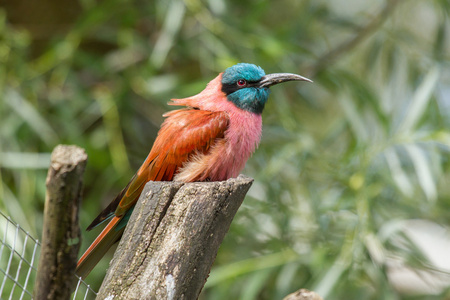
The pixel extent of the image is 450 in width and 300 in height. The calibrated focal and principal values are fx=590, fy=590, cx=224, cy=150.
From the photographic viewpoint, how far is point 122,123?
168 inches

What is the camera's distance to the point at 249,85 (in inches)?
97.1

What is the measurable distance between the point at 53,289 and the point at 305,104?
13.9 feet

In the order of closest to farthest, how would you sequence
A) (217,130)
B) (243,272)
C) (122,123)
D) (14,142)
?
1. (217,130)
2. (243,272)
3. (14,142)
4. (122,123)

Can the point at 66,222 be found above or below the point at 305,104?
below

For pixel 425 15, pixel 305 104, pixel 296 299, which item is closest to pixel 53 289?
pixel 296 299

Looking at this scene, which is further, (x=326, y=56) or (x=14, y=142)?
(x=326, y=56)

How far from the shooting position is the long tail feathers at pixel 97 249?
75.7 inches

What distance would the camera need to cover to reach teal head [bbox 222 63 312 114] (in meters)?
2.42

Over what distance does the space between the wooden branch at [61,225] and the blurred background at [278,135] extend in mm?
2342

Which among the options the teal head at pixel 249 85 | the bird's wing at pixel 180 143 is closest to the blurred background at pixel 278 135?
the teal head at pixel 249 85

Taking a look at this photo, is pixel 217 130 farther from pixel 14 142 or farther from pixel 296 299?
pixel 14 142

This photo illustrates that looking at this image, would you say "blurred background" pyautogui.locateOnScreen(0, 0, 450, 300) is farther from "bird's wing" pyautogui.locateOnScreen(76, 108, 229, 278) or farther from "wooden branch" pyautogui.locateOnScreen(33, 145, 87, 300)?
"wooden branch" pyautogui.locateOnScreen(33, 145, 87, 300)

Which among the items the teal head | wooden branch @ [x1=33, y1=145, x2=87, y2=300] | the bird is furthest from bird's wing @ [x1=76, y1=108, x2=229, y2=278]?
wooden branch @ [x1=33, y1=145, x2=87, y2=300]

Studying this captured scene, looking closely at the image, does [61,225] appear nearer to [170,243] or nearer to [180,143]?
[170,243]
